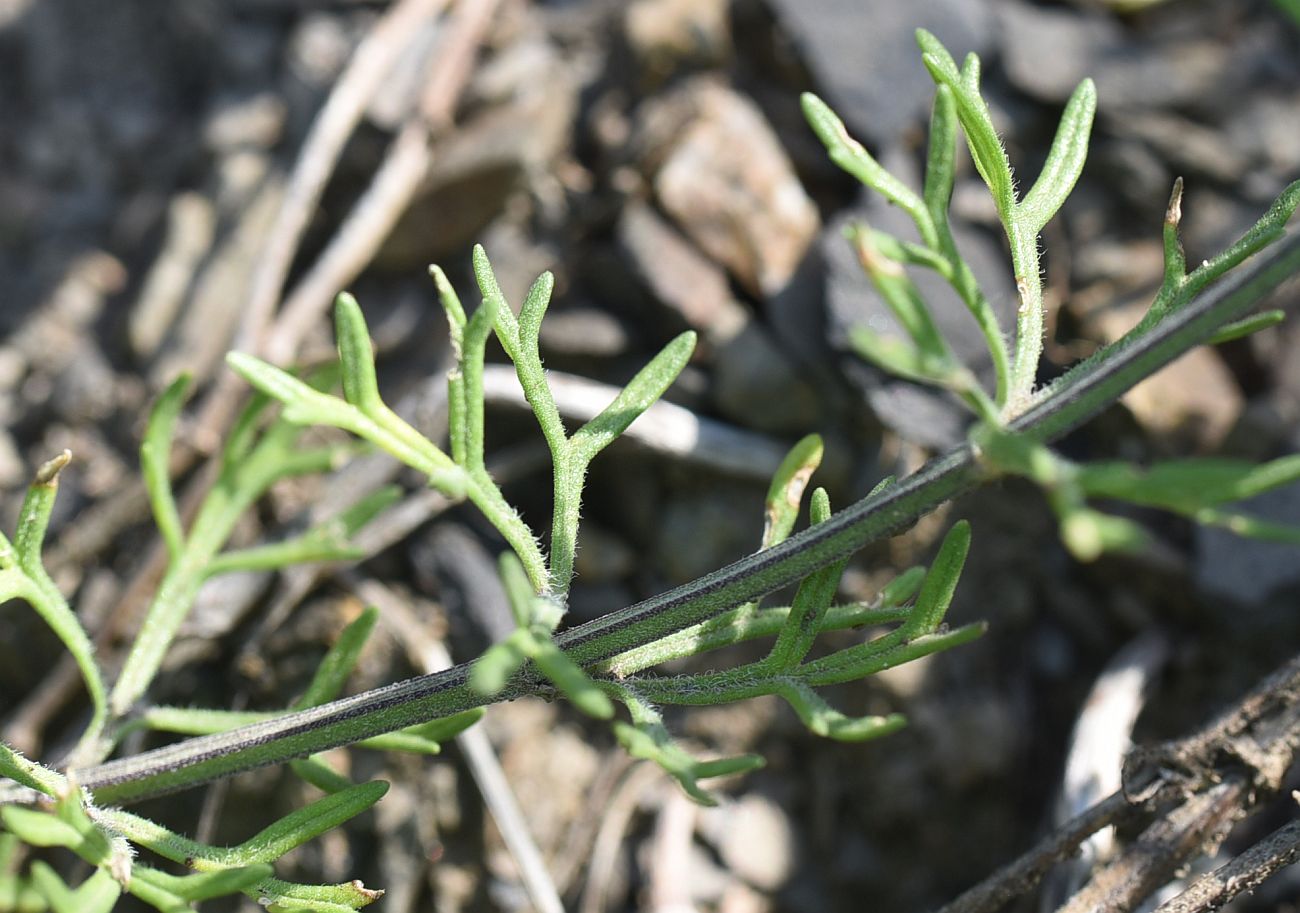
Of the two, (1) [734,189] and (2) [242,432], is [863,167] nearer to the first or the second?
(2) [242,432]

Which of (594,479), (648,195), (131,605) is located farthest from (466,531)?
(648,195)

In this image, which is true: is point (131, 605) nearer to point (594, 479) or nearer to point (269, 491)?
point (269, 491)

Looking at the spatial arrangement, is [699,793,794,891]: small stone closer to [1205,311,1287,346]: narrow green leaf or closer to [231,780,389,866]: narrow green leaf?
[231,780,389,866]: narrow green leaf

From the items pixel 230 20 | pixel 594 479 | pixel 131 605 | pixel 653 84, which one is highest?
pixel 230 20

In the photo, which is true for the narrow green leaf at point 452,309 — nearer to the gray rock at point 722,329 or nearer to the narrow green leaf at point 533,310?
the narrow green leaf at point 533,310

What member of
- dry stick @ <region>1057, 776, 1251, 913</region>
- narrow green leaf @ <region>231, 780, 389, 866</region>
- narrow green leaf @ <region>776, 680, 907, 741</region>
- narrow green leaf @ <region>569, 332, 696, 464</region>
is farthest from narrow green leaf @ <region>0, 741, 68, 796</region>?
dry stick @ <region>1057, 776, 1251, 913</region>

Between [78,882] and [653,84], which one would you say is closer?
[78,882]

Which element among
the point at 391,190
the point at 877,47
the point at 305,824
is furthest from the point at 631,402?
the point at 877,47
